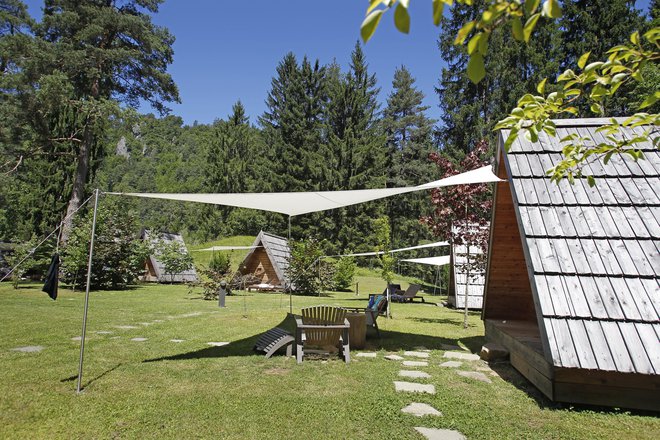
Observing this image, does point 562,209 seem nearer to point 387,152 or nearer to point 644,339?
point 644,339

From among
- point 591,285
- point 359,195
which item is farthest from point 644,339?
point 359,195

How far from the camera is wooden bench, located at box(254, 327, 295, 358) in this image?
535cm

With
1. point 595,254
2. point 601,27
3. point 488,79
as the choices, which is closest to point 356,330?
point 595,254

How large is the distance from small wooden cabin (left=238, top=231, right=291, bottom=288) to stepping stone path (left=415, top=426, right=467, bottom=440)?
13903 millimetres

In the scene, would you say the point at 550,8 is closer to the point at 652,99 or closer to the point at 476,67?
the point at 476,67

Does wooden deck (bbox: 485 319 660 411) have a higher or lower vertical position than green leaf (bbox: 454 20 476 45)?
lower

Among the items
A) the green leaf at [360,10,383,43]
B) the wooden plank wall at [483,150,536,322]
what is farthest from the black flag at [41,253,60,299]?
the wooden plank wall at [483,150,536,322]

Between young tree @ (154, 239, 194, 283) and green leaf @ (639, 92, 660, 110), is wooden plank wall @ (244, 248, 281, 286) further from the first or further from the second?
green leaf @ (639, 92, 660, 110)

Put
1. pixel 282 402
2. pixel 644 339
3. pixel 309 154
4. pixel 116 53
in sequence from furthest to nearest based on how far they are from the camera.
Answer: pixel 309 154 → pixel 116 53 → pixel 282 402 → pixel 644 339

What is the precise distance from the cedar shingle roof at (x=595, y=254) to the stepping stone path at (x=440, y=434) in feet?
3.23

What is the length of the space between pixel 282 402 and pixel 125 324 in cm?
519

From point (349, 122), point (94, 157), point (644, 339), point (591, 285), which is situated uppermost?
point (349, 122)

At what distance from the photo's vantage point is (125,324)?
7527 mm

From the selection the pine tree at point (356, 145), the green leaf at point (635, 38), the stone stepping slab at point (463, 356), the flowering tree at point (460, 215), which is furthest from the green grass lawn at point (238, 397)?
the pine tree at point (356, 145)
